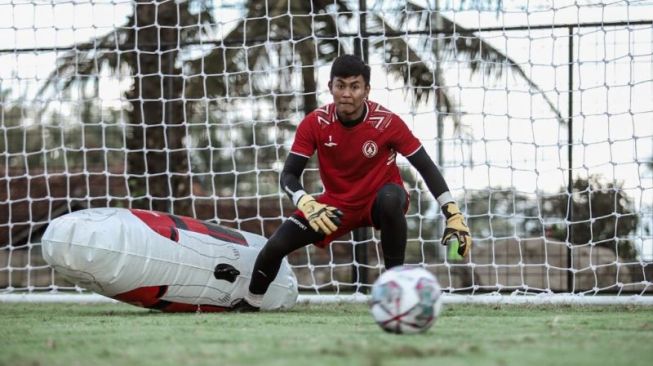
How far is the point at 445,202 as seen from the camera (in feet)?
18.3

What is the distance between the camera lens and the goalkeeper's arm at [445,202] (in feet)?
17.7

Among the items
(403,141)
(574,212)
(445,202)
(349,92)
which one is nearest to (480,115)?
(574,212)

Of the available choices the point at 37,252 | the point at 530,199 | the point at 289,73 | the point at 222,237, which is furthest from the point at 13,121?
the point at 222,237

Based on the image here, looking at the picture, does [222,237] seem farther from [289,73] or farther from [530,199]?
[289,73]

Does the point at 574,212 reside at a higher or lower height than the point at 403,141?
lower

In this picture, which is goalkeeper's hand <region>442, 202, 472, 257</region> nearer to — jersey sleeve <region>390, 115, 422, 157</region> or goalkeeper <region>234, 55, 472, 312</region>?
goalkeeper <region>234, 55, 472, 312</region>

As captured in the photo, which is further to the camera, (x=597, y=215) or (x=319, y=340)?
(x=597, y=215)

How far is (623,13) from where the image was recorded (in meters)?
7.78

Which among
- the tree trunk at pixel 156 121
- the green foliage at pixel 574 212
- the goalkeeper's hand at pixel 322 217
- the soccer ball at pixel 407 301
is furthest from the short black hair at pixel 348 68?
the tree trunk at pixel 156 121

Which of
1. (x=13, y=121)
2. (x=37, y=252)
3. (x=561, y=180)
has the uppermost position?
(x=13, y=121)

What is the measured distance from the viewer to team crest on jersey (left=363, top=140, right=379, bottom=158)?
5727mm

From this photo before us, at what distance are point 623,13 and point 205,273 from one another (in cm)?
413

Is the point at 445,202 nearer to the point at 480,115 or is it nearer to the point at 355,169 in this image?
the point at 355,169

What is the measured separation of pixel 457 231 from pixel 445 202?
9.5 inches
